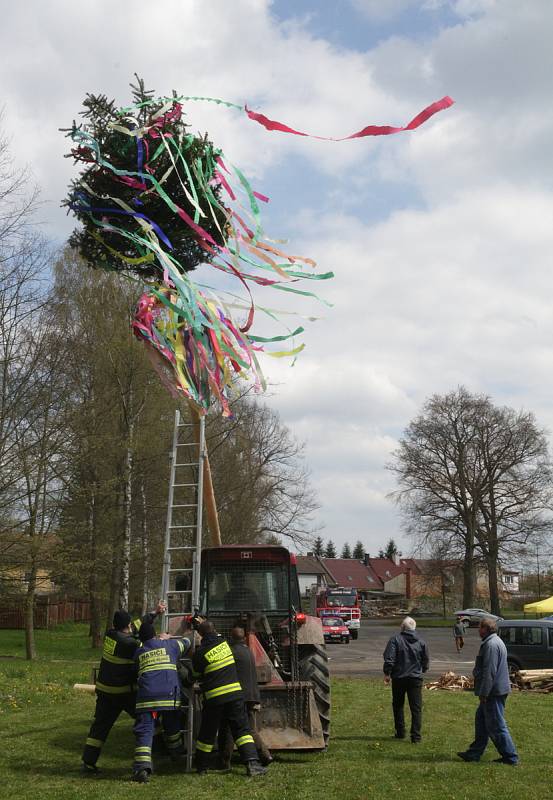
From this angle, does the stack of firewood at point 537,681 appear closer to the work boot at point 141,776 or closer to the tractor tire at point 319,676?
the tractor tire at point 319,676

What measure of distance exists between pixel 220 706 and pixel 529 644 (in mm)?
15170

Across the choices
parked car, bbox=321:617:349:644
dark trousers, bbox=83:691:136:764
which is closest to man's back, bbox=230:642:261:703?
dark trousers, bbox=83:691:136:764

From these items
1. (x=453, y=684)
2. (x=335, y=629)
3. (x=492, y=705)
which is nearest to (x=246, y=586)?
(x=492, y=705)

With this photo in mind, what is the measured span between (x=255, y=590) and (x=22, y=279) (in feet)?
31.7

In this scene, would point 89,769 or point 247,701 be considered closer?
point 89,769

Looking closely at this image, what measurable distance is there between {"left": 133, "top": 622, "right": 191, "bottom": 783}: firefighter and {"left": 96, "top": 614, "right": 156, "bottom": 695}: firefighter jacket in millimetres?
121

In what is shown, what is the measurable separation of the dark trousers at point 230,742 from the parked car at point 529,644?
542 inches

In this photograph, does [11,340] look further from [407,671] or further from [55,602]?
[55,602]

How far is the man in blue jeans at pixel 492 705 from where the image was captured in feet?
29.5

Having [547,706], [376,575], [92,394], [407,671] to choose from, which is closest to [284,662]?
[407,671]

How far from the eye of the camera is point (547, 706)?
14961 mm

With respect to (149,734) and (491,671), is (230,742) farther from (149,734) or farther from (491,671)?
Result: (491,671)

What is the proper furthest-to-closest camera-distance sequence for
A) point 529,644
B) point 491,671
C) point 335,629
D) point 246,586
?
point 335,629 → point 529,644 → point 246,586 → point 491,671

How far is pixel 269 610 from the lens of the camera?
1043cm
